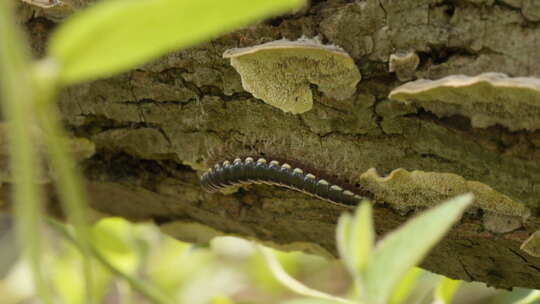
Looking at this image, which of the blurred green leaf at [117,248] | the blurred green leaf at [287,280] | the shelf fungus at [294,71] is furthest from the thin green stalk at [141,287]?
the blurred green leaf at [117,248]

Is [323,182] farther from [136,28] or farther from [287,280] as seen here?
[136,28]

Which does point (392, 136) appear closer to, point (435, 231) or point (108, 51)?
point (435, 231)

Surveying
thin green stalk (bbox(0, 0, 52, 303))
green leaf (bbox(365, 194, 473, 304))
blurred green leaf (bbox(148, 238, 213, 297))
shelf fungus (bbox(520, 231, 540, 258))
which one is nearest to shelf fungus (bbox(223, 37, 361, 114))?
shelf fungus (bbox(520, 231, 540, 258))

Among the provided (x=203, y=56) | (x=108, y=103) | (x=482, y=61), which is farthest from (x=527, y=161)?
(x=108, y=103)

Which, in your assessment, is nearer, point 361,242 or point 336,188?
point 361,242

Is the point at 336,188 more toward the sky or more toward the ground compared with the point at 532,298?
more toward the sky

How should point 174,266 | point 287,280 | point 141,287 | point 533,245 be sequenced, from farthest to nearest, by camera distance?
point 174,266
point 287,280
point 533,245
point 141,287

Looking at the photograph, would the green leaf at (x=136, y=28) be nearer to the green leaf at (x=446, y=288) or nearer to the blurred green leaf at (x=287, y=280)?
the blurred green leaf at (x=287, y=280)

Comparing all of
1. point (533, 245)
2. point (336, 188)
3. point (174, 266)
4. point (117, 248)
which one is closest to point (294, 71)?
point (336, 188)

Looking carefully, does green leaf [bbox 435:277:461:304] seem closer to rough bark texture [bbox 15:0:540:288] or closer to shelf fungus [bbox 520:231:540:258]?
rough bark texture [bbox 15:0:540:288]
